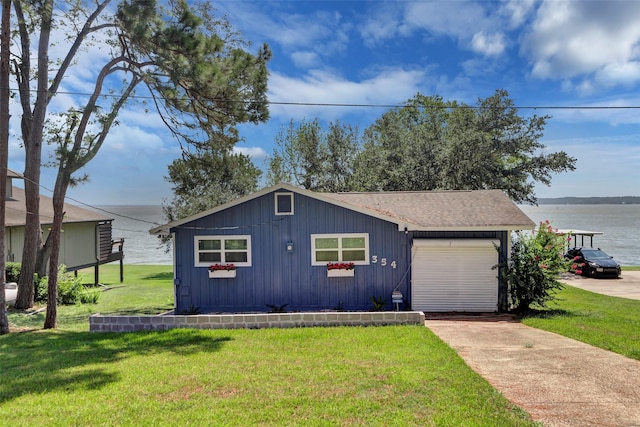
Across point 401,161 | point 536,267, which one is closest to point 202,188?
point 401,161

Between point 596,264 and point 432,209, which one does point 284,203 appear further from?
point 596,264

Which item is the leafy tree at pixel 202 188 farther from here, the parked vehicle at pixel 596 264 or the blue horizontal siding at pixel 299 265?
the parked vehicle at pixel 596 264

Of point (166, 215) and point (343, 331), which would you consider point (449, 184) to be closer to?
point (343, 331)

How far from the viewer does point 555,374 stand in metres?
5.52

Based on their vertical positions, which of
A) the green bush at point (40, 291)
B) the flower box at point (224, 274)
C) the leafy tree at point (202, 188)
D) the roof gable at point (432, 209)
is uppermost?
the leafy tree at point (202, 188)

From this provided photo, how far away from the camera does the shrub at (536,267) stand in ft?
34.2

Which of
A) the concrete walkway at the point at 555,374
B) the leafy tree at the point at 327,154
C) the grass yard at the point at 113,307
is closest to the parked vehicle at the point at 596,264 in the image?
the leafy tree at the point at 327,154

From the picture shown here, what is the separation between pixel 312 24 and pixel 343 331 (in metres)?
10.9

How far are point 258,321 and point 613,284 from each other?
17.3m

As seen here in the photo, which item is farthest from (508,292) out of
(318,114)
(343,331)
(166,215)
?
(166,215)

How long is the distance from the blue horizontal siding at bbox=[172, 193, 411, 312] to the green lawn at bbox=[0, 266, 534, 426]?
2.79 metres

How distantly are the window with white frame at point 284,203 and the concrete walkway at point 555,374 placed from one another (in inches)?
198

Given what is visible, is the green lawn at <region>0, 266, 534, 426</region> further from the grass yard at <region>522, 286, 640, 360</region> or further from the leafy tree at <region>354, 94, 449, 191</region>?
the leafy tree at <region>354, 94, 449, 191</region>

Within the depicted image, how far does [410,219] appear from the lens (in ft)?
38.1
